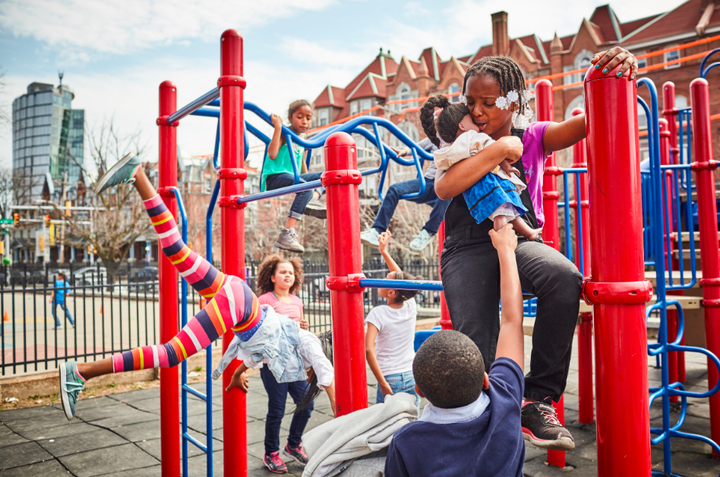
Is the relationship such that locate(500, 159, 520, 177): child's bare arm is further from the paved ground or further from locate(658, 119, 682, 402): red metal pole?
locate(658, 119, 682, 402): red metal pole

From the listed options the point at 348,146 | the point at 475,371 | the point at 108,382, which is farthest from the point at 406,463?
the point at 108,382

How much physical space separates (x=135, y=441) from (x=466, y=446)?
13.7ft

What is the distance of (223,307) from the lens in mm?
2115

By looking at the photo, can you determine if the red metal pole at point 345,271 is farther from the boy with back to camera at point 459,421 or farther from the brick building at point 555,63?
the brick building at point 555,63

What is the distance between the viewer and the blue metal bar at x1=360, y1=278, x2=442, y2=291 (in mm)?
1886

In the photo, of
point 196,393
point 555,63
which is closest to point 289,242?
point 196,393

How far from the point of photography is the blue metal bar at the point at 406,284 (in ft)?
6.19


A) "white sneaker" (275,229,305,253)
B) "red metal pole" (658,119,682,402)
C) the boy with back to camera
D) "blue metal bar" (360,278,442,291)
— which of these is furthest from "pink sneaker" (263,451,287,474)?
"red metal pole" (658,119,682,402)

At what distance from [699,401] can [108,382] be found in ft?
22.5

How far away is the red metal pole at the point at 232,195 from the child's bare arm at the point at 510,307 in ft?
5.67

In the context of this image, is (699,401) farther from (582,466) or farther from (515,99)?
(515,99)

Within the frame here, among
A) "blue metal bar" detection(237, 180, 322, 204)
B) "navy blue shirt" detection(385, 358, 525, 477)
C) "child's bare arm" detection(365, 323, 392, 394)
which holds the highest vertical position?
"blue metal bar" detection(237, 180, 322, 204)

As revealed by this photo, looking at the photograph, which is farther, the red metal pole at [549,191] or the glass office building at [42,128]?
the glass office building at [42,128]

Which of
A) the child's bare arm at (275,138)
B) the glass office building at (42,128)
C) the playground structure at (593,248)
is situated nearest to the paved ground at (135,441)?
the playground structure at (593,248)
